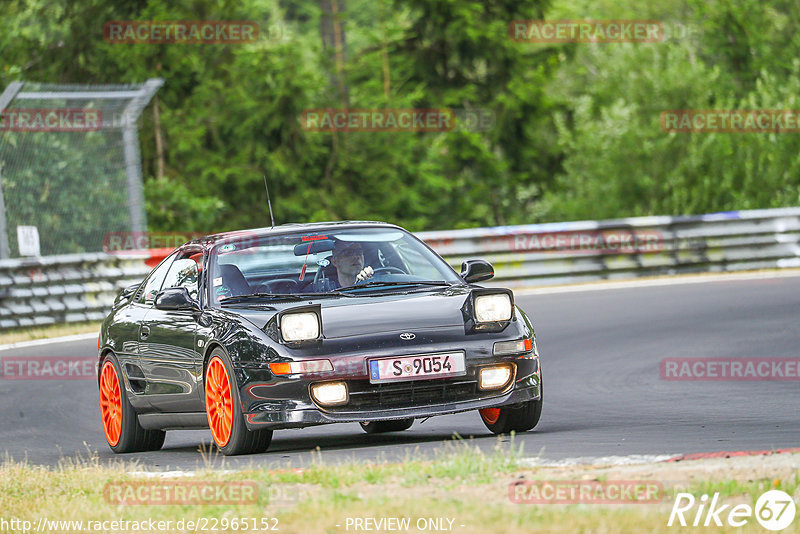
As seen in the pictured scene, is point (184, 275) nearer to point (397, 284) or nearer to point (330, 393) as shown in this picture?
point (397, 284)

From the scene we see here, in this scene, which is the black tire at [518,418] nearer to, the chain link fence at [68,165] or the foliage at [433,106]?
the chain link fence at [68,165]

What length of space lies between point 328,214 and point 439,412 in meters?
24.1

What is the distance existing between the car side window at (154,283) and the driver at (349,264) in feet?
4.56

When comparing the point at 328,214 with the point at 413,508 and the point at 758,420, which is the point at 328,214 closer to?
the point at 758,420

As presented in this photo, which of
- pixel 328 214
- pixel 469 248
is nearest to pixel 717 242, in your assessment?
pixel 469 248

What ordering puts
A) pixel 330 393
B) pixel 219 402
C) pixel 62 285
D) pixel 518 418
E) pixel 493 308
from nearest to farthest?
pixel 330 393, pixel 493 308, pixel 219 402, pixel 518 418, pixel 62 285

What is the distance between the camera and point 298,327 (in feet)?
25.8

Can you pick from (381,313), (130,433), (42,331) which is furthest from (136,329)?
(42,331)

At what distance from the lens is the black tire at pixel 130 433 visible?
9688mm

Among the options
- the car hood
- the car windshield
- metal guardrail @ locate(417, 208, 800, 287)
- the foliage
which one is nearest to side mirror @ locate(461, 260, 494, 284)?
the car windshield

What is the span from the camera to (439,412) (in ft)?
25.6

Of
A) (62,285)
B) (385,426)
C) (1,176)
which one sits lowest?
(62,285)

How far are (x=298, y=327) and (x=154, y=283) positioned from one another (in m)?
2.44

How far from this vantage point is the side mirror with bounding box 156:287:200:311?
28.7ft
